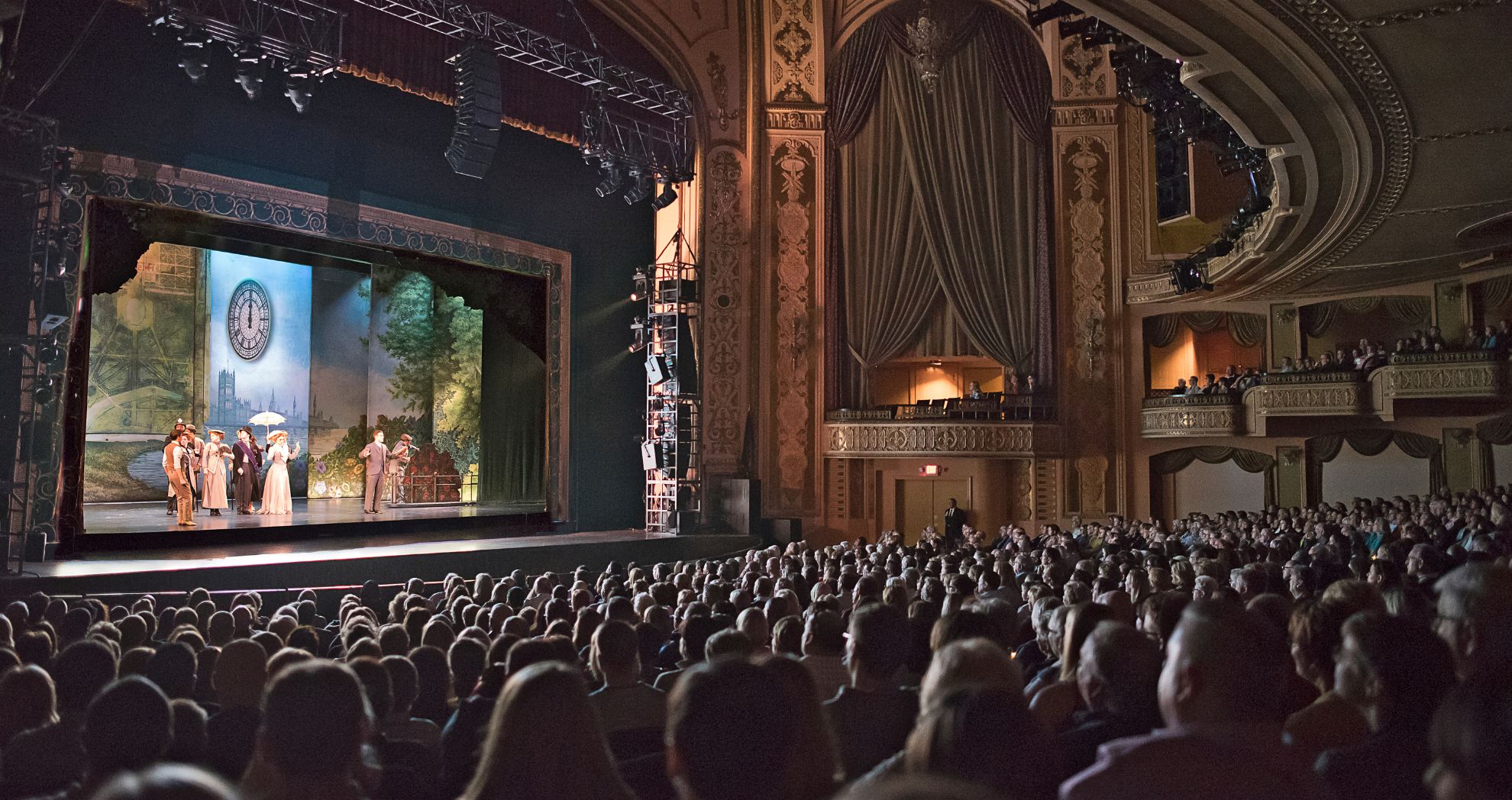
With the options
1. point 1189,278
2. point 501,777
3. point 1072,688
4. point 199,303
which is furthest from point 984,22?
point 501,777

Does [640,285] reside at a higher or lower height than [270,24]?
lower

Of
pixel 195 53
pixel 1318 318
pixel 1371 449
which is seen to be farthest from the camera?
pixel 1318 318

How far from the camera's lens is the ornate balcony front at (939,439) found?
20.1 metres

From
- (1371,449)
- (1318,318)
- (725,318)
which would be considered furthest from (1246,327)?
(725,318)

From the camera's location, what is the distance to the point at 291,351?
22.1 meters

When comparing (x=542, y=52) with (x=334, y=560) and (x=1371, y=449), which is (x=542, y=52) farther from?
(x=1371, y=449)

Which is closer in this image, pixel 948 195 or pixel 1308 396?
pixel 1308 396

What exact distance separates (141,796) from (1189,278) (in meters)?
19.3

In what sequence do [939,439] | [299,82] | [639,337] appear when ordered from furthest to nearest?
[939,439]
[639,337]
[299,82]

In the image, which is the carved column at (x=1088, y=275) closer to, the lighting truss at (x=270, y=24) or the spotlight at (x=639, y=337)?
the spotlight at (x=639, y=337)

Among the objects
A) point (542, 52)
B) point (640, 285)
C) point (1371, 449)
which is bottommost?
point (1371, 449)

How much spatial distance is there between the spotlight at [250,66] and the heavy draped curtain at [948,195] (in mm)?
11551

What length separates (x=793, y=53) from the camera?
68.2 feet

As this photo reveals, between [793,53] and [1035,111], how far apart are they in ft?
16.2
